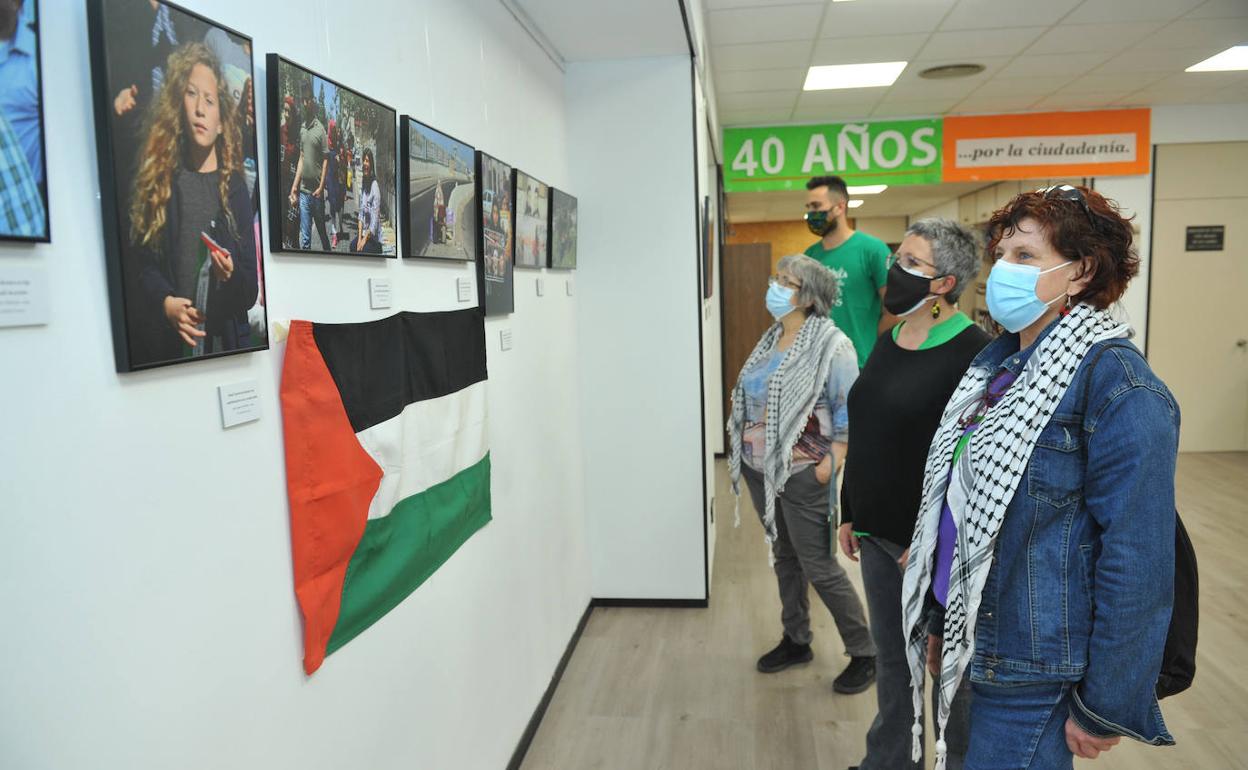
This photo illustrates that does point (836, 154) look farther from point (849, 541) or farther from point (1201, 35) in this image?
point (849, 541)

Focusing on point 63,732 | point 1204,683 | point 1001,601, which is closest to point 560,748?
point 1001,601

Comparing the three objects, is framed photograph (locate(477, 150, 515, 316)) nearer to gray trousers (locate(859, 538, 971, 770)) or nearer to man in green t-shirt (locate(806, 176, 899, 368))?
gray trousers (locate(859, 538, 971, 770))

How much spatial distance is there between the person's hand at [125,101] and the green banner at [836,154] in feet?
21.0

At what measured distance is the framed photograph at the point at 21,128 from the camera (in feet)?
2.63

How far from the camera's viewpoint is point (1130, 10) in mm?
4250

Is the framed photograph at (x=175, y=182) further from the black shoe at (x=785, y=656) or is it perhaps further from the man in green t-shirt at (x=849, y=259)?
the man in green t-shirt at (x=849, y=259)

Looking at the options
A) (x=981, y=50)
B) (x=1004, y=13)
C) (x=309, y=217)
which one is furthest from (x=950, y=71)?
(x=309, y=217)

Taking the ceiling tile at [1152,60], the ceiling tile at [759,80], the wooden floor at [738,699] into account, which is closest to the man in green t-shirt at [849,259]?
the wooden floor at [738,699]

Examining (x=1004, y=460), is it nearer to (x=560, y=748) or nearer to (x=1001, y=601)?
(x=1001, y=601)

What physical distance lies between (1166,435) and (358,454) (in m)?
1.36

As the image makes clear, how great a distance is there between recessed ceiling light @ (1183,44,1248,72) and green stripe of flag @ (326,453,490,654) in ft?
18.4

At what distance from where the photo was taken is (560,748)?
2.62 m

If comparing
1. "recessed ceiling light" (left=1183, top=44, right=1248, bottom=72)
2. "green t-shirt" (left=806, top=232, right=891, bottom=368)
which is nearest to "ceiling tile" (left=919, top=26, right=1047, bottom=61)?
"recessed ceiling light" (left=1183, top=44, right=1248, bottom=72)

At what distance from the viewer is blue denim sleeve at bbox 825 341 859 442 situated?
2.68m
